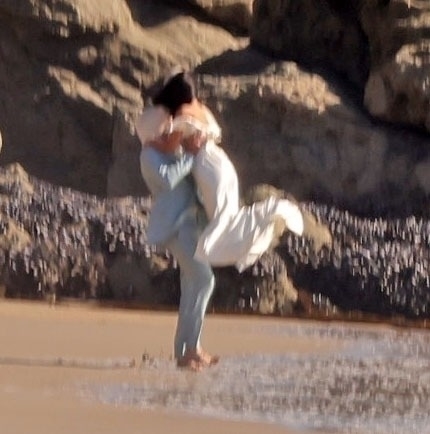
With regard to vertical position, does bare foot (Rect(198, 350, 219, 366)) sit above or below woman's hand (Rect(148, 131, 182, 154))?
below

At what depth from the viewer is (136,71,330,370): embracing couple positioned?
6.71 metres

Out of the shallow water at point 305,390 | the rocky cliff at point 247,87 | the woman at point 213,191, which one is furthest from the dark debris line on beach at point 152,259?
the woman at point 213,191

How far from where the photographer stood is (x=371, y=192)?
11.9 m

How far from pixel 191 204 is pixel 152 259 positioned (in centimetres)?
346

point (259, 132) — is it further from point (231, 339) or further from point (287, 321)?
point (231, 339)

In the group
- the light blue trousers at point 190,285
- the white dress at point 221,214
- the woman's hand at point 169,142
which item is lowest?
the light blue trousers at point 190,285

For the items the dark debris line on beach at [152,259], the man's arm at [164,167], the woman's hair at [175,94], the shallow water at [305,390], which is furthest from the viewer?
the dark debris line on beach at [152,259]

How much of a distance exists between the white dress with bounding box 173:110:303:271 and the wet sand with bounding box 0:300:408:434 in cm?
58

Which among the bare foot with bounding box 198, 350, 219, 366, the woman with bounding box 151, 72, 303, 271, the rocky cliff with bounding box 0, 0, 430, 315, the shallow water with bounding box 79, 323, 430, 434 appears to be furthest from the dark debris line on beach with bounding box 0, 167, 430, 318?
the woman with bounding box 151, 72, 303, 271

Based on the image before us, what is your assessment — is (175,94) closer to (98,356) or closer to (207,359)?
(207,359)

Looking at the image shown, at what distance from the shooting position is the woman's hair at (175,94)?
22.3 feet

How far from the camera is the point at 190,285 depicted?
6793mm

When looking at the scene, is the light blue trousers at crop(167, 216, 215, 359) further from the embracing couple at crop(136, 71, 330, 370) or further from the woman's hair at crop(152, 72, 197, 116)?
the woman's hair at crop(152, 72, 197, 116)

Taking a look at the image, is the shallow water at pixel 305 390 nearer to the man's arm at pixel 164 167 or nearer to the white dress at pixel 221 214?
the white dress at pixel 221 214
